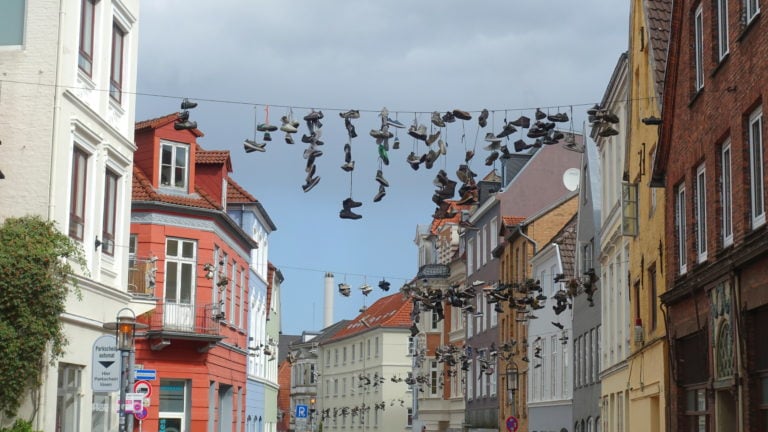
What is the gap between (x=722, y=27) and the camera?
19.0 m

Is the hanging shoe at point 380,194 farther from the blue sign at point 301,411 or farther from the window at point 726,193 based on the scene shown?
the blue sign at point 301,411

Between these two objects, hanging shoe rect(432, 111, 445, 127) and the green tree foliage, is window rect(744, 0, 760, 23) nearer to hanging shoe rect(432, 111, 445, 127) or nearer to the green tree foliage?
hanging shoe rect(432, 111, 445, 127)

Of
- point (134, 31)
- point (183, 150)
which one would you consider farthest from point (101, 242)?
point (183, 150)

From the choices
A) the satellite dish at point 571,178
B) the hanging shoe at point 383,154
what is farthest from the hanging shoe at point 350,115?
the satellite dish at point 571,178

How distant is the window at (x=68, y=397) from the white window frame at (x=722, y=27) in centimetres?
1206

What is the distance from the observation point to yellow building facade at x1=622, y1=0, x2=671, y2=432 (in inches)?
972

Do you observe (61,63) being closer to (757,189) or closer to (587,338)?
(757,189)

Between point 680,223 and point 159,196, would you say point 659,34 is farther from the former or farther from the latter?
point 159,196

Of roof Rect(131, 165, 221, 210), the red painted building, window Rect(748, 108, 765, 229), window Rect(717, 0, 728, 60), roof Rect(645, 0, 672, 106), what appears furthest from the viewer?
roof Rect(131, 165, 221, 210)

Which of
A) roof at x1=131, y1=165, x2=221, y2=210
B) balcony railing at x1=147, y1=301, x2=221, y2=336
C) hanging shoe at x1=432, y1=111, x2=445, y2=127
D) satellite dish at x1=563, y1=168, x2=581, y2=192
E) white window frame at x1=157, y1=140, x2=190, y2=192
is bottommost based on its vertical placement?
balcony railing at x1=147, y1=301, x2=221, y2=336

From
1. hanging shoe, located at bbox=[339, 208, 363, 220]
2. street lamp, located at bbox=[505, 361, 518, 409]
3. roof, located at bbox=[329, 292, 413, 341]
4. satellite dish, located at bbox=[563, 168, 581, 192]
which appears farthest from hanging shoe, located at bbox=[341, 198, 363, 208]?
roof, located at bbox=[329, 292, 413, 341]

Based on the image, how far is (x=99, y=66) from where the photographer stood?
2327 centimetres

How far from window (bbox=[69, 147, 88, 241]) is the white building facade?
2cm

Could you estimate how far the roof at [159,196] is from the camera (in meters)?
36.3
